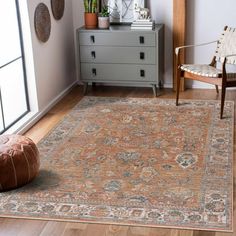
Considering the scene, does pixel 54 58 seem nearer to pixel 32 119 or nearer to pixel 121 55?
pixel 121 55

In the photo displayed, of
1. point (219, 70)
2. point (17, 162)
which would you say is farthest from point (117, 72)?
point (17, 162)

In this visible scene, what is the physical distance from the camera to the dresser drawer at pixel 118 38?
479 cm

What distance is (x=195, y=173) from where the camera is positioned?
3.26m

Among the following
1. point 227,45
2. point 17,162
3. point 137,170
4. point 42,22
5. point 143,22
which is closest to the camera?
point 17,162

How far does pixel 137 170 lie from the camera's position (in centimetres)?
333

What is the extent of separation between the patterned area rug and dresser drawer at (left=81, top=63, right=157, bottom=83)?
0.42m

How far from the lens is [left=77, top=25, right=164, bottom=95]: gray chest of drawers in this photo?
4.82 meters

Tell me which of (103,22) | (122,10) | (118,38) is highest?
(122,10)

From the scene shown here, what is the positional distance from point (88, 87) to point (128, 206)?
2.76m

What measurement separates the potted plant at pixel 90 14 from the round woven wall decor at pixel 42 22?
0.54 meters

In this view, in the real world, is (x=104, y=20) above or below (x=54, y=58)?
above

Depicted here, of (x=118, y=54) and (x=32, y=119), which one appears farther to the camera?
(x=118, y=54)

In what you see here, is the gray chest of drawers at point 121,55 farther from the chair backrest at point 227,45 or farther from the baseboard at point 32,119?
the chair backrest at point 227,45

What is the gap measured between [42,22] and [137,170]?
1.91 metres
